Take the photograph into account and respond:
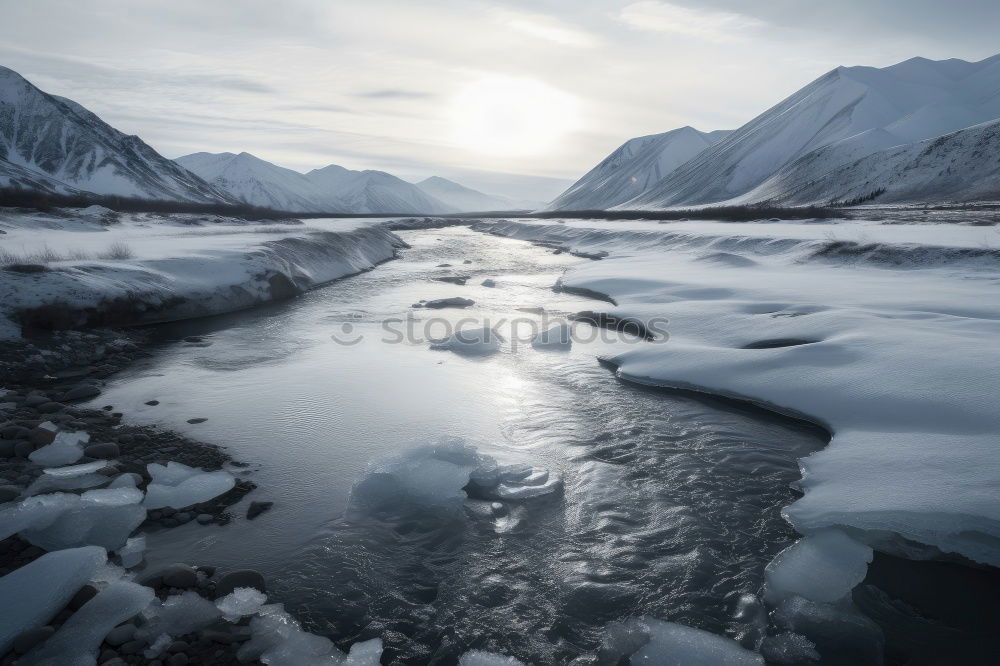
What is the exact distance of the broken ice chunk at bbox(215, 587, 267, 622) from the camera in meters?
4.05

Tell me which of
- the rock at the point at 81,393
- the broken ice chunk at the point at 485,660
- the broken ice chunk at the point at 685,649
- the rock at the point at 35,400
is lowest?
the broken ice chunk at the point at 485,660

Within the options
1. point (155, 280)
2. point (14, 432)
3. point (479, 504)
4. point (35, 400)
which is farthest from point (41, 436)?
point (155, 280)

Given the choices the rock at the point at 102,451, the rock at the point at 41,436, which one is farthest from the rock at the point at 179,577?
the rock at the point at 41,436

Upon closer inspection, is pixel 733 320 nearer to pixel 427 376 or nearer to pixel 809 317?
pixel 809 317

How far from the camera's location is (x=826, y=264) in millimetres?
19766

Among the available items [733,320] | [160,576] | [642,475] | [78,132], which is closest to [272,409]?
[160,576]

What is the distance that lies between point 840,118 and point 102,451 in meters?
147

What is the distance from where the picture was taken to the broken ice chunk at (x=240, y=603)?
405cm

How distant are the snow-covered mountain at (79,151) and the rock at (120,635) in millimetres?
143497

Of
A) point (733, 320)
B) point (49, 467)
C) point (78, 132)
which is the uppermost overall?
point (78, 132)

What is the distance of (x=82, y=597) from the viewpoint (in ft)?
13.1

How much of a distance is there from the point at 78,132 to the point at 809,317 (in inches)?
7079

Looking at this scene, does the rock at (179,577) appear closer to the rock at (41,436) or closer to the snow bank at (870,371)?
the rock at (41,436)

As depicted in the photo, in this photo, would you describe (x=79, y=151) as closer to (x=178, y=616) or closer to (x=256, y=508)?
(x=256, y=508)
